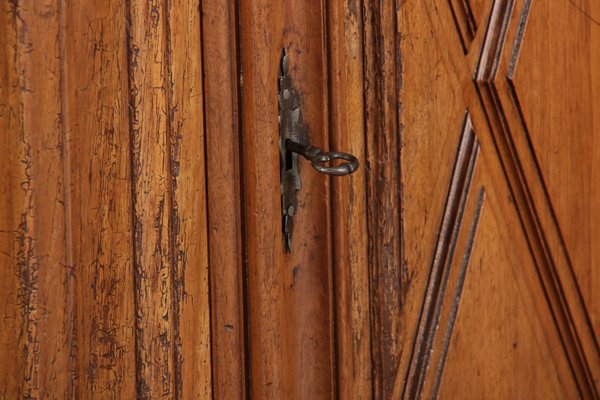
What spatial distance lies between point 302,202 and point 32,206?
381 millimetres

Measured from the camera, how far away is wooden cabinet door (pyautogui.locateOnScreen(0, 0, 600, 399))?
807 millimetres

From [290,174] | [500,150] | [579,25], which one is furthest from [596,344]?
[290,174]

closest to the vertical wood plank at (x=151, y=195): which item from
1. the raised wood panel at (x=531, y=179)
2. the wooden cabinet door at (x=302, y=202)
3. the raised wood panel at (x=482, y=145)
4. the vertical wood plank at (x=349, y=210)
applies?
the wooden cabinet door at (x=302, y=202)

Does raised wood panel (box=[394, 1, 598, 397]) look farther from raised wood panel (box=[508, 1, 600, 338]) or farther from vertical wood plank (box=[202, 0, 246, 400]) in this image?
vertical wood plank (box=[202, 0, 246, 400])

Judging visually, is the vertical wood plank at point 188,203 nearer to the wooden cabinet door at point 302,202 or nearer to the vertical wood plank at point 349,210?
the wooden cabinet door at point 302,202

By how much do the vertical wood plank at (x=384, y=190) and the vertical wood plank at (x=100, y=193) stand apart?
386mm

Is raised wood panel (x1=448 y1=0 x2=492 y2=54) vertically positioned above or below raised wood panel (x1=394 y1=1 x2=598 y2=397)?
above

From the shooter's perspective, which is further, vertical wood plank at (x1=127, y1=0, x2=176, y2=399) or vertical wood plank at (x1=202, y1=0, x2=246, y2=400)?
vertical wood plank at (x1=202, y1=0, x2=246, y2=400)

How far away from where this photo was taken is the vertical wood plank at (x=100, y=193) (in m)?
0.82

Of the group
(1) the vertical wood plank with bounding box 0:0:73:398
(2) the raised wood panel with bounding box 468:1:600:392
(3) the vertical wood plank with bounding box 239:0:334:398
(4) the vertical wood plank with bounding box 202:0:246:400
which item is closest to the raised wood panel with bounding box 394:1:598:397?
(2) the raised wood panel with bounding box 468:1:600:392

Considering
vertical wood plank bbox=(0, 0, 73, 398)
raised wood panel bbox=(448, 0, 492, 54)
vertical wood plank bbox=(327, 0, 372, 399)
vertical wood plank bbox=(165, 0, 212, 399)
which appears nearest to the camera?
vertical wood plank bbox=(0, 0, 73, 398)

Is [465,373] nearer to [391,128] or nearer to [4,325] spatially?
[391,128]

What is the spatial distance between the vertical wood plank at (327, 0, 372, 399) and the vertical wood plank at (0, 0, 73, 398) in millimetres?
386

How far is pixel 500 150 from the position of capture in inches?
48.0
